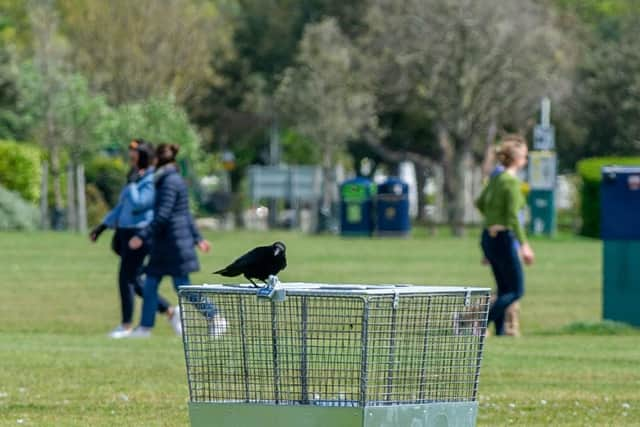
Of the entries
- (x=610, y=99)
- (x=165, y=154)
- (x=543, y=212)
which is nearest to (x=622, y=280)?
(x=165, y=154)

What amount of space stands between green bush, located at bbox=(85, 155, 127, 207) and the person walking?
153 ft

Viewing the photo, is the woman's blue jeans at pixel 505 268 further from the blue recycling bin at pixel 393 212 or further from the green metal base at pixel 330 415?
the blue recycling bin at pixel 393 212

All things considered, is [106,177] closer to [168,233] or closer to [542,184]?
[542,184]

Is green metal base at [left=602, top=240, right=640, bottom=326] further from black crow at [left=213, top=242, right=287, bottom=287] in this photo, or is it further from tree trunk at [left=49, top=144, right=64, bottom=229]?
tree trunk at [left=49, top=144, right=64, bottom=229]

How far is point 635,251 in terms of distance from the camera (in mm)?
17438

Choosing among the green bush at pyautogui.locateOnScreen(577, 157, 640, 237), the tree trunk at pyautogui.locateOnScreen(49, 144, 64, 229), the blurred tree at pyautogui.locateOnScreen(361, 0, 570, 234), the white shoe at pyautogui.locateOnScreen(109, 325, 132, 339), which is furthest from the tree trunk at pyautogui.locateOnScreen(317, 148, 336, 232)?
the white shoe at pyautogui.locateOnScreen(109, 325, 132, 339)

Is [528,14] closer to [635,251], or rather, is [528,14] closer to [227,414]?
[635,251]

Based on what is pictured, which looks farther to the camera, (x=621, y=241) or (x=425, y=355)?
(x=621, y=241)

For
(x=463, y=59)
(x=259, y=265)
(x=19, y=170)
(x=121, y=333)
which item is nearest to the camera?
(x=259, y=265)

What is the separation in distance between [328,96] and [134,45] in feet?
25.6

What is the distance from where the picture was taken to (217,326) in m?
Result: 7.42

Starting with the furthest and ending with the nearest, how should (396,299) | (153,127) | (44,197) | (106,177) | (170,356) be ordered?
(106,177), (153,127), (44,197), (170,356), (396,299)

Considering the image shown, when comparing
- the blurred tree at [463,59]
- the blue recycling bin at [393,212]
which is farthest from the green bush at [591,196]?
the blurred tree at [463,59]

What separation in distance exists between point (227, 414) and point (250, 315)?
1.34 feet
